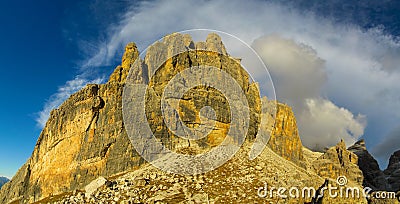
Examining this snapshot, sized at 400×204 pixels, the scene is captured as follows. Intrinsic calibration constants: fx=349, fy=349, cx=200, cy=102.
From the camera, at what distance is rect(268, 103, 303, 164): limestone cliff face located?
5645 inches

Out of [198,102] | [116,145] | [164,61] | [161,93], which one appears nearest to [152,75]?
[164,61]

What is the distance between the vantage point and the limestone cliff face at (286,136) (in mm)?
143375

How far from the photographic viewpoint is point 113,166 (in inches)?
3750

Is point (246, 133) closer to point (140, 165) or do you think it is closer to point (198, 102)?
point (198, 102)

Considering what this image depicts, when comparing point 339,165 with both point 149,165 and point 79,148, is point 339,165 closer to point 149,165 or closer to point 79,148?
point 149,165

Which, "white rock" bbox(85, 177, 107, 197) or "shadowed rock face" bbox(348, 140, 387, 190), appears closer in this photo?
"white rock" bbox(85, 177, 107, 197)

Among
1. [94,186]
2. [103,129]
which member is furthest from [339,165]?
[94,186]

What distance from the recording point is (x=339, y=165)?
16350 cm

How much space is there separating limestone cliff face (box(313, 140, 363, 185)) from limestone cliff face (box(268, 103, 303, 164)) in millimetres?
15109

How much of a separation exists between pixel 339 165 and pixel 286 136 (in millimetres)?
34036

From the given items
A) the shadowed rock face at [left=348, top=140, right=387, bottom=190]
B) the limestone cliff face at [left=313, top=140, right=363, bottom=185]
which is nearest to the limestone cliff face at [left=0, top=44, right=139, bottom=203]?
the limestone cliff face at [left=313, top=140, right=363, bottom=185]

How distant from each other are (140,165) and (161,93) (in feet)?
88.3

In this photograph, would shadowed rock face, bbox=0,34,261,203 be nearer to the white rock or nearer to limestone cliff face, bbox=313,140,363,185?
the white rock

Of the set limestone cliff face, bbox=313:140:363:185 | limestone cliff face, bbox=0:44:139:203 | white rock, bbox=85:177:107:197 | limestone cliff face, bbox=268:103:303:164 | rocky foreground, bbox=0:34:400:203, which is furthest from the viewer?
limestone cliff face, bbox=313:140:363:185
